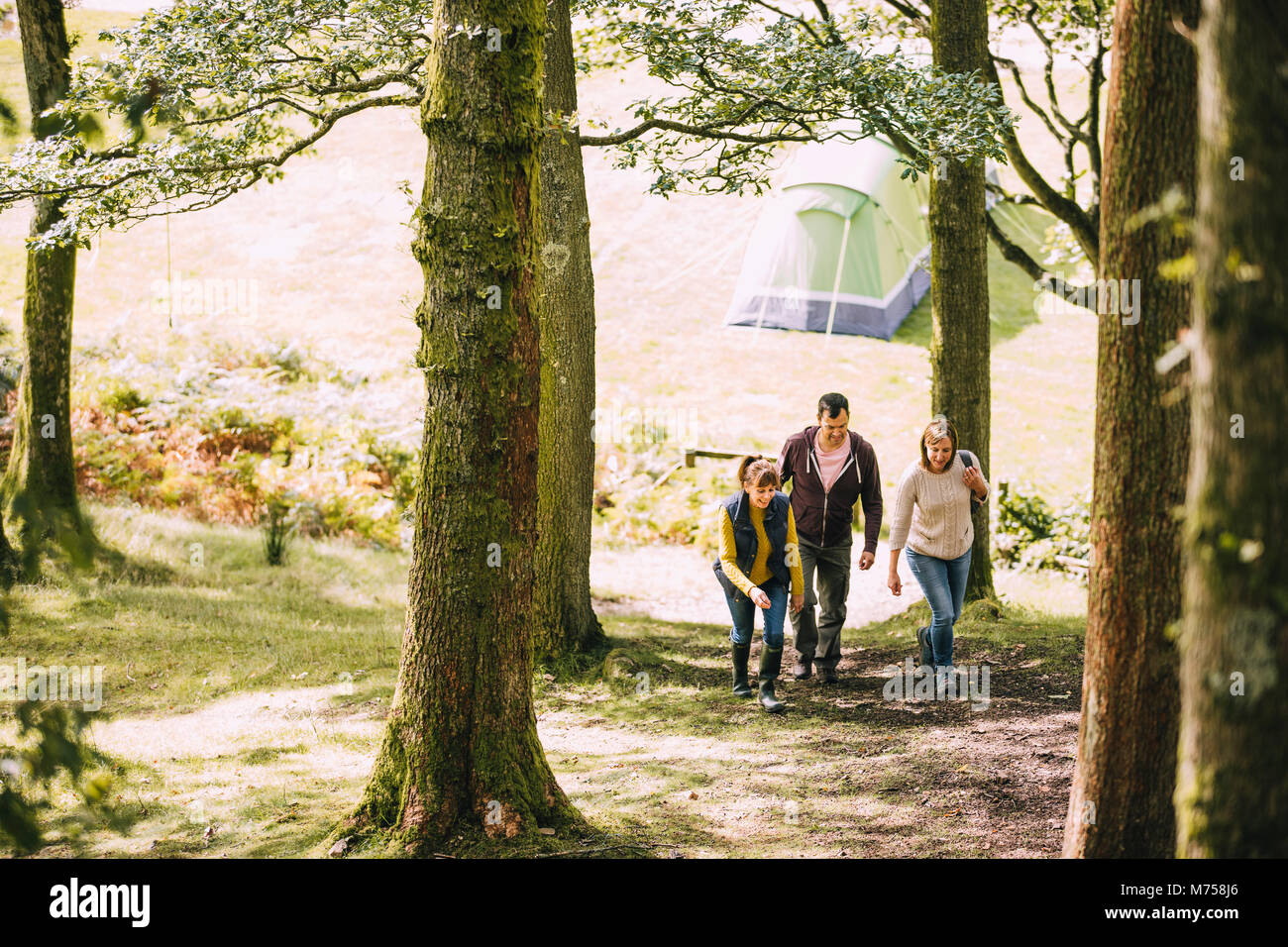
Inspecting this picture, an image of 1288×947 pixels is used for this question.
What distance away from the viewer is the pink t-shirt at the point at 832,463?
775 centimetres

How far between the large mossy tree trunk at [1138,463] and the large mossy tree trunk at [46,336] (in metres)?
9.63

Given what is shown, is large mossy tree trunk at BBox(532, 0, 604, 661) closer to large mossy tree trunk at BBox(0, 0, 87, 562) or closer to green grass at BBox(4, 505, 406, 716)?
green grass at BBox(4, 505, 406, 716)

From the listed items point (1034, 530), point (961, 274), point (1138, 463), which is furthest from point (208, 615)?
point (1034, 530)

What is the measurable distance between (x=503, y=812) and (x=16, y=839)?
2739mm

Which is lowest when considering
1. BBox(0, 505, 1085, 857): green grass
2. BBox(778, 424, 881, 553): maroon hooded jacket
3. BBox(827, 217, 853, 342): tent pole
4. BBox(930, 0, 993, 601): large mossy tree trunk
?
BBox(0, 505, 1085, 857): green grass

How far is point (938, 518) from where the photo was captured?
7.10 m

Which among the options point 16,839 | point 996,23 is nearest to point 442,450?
point 16,839

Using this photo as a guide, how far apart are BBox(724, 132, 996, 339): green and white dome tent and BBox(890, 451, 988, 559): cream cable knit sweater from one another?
13.7m

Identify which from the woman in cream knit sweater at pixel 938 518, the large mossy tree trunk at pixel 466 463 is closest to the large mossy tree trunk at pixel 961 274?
the woman in cream knit sweater at pixel 938 518

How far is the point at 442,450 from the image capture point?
4.79 m

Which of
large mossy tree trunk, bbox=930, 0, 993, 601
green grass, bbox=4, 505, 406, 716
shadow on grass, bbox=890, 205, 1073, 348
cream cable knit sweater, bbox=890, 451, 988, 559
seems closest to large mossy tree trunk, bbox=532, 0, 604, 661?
green grass, bbox=4, 505, 406, 716

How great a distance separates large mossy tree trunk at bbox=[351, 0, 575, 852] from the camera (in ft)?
15.6

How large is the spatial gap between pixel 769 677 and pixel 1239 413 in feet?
17.6

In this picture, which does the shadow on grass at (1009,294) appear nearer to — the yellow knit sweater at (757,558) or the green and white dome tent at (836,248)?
the green and white dome tent at (836,248)
